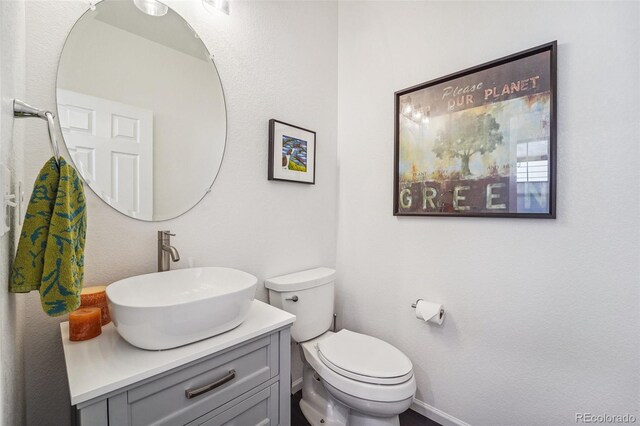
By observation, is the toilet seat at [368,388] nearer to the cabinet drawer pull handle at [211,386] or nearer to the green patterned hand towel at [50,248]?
the cabinet drawer pull handle at [211,386]

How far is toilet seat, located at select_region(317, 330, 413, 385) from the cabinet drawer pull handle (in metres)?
0.57

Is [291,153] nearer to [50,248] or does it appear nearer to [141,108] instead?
[141,108]

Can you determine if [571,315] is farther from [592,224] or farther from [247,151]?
[247,151]

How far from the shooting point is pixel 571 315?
1.16 metres

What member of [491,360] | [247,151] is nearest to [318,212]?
[247,151]

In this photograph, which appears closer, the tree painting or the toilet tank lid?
the tree painting

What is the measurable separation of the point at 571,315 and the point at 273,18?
2103mm

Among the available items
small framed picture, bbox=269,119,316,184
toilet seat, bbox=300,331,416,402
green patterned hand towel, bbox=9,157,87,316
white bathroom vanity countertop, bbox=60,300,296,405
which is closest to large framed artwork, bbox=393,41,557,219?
small framed picture, bbox=269,119,316,184

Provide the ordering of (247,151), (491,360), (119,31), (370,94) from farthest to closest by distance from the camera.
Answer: (370,94), (247,151), (491,360), (119,31)

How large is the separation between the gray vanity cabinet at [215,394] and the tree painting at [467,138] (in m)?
1.22

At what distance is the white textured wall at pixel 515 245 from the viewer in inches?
42.3

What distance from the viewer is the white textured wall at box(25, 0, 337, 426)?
0.95m

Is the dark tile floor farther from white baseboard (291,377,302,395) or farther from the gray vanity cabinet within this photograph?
the gray vanity cabinet

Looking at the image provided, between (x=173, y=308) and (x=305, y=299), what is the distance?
861 mm
